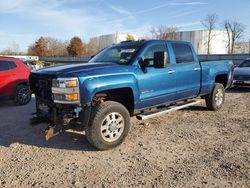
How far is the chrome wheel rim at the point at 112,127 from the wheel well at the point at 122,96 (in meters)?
0.44

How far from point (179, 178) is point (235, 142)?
6.47ft

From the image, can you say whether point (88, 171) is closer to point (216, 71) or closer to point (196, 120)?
point (196, 120)

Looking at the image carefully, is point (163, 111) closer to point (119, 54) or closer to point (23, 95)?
point (119, 54)

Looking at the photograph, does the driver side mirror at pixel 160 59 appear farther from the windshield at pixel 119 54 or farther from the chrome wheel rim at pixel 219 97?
the chrome wheel rim at pixel 219 97

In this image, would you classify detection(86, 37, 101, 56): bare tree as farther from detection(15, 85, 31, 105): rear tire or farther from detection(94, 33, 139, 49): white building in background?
detection(15, 85, 31, 105): rear tire

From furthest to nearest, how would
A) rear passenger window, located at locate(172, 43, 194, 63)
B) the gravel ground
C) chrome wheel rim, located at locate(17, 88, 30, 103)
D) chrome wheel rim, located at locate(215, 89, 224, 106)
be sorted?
chrome wheel rim, located at locate(17, 88, 30, 103)
chrome wheel rim, located at locate(215, 89, 224, 106)
rear passenger window, located at locate(172, 43, 194, 63)
the gravel ground

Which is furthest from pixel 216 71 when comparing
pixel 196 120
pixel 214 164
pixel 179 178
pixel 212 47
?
pixel 212 47

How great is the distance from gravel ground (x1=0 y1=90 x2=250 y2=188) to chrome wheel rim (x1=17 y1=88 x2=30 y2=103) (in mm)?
2499

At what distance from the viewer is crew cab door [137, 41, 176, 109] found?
5.42 m

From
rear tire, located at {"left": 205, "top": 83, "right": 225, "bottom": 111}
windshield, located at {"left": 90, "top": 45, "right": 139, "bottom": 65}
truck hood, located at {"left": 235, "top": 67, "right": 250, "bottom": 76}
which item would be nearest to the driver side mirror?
windshield, located at {"left": 90, "top": 45, "right": 139, "bottom": 65}

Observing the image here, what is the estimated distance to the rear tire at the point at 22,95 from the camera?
357 inches

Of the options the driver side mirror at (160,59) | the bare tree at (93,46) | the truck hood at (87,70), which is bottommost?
the truck hood at (87,70)

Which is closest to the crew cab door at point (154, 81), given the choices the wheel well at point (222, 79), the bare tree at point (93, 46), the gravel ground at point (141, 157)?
the gravel ground at point (141, 157)

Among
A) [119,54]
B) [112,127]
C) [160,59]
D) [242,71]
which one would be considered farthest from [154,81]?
[242,71]
